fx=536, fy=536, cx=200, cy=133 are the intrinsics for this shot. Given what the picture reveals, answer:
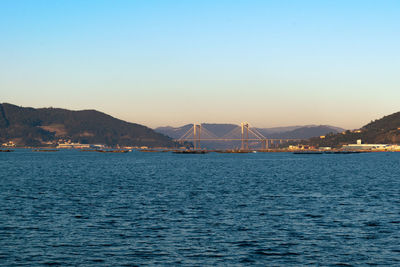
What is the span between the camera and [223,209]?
42.3m

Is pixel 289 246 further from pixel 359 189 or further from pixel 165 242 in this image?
pixel 359 189

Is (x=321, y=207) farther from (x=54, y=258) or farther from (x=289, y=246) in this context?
(x=54, y=258)

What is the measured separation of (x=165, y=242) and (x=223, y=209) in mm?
13985

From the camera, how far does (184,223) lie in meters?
35.0

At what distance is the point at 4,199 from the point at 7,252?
2507 cm

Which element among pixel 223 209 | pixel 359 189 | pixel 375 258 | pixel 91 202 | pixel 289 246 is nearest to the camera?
pixel 375 258

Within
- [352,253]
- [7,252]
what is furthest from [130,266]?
[352,253]

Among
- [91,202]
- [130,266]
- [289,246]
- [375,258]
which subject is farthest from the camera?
[91,202]

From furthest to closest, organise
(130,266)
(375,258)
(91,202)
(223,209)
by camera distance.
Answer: (91,202)
(223,209)
(375,258)
(130,266)

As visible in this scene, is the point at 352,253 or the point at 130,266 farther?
the point at 352,253

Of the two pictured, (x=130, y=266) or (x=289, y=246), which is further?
(x=289, y=246)

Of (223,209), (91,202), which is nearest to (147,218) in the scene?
(223,209)

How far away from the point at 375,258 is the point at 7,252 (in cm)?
1774

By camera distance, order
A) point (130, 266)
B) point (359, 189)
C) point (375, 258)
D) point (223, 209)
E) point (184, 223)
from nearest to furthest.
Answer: point (130, 266), point (375, 258), point (184, 223), point (223, 209), point (359, 189)
